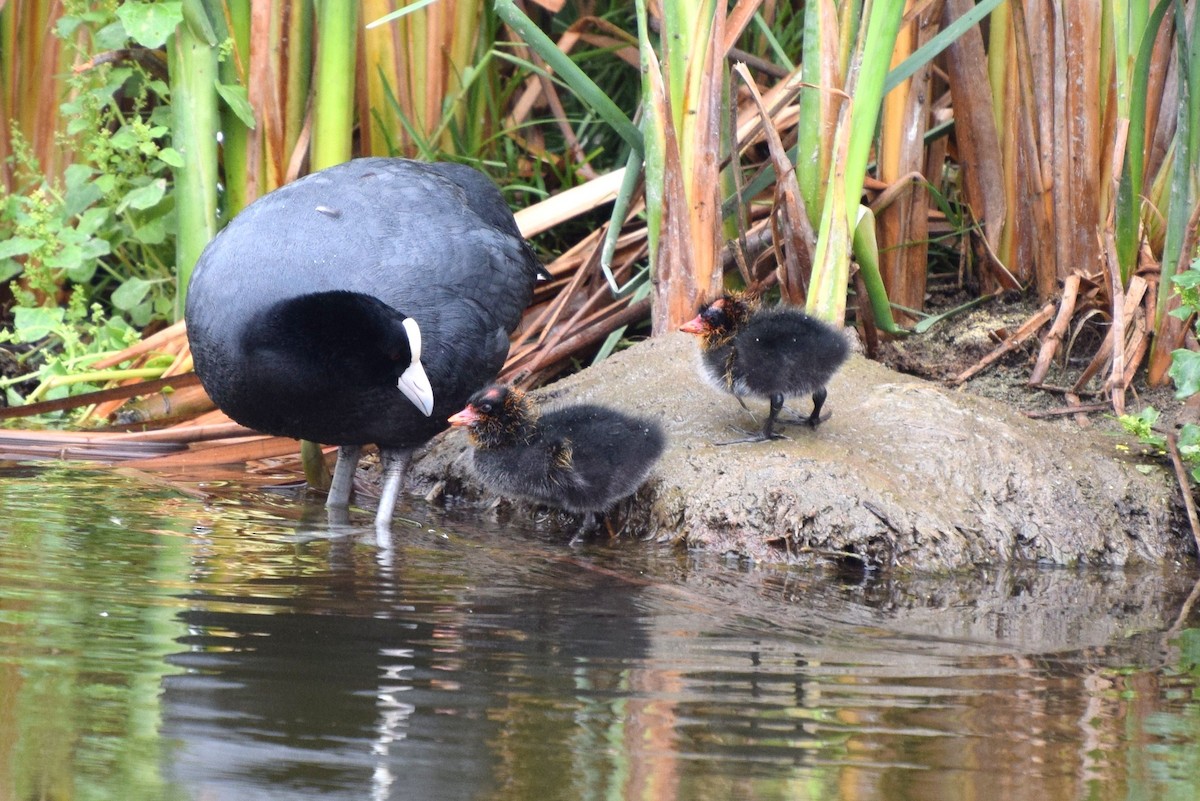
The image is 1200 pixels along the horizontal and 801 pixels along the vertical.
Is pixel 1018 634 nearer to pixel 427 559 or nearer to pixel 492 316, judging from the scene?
pixel 427 559

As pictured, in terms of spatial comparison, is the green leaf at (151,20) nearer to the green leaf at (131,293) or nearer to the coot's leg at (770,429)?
the green leaf at (131,293)

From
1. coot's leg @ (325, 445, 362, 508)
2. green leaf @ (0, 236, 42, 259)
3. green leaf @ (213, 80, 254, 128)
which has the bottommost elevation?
coot's leg @ (325, 445, 362, 508)

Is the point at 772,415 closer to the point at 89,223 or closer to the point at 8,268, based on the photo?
the point at 89,223

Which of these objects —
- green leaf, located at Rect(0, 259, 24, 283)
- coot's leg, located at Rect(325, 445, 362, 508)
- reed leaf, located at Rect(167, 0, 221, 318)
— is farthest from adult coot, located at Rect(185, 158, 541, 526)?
green leaf, located at Rect(0, 259, 24, 283)

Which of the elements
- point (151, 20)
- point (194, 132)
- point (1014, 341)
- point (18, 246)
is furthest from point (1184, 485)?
point (18, 246)

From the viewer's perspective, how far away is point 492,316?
443 cm

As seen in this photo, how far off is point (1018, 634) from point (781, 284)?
2052 mm

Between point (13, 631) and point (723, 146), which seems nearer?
point (13, 631)

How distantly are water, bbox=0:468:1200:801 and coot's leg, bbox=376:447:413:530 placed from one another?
414 mm

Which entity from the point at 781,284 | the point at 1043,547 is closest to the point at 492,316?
the point at 781,284

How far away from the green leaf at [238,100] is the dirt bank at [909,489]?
1.80 meters

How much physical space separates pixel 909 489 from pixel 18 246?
3.66m

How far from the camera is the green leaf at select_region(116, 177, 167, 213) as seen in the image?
5.45 m

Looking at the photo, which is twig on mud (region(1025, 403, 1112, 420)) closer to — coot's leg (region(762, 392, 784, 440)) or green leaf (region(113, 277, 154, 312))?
coot's leg (region(762, 392, 784, 440))
